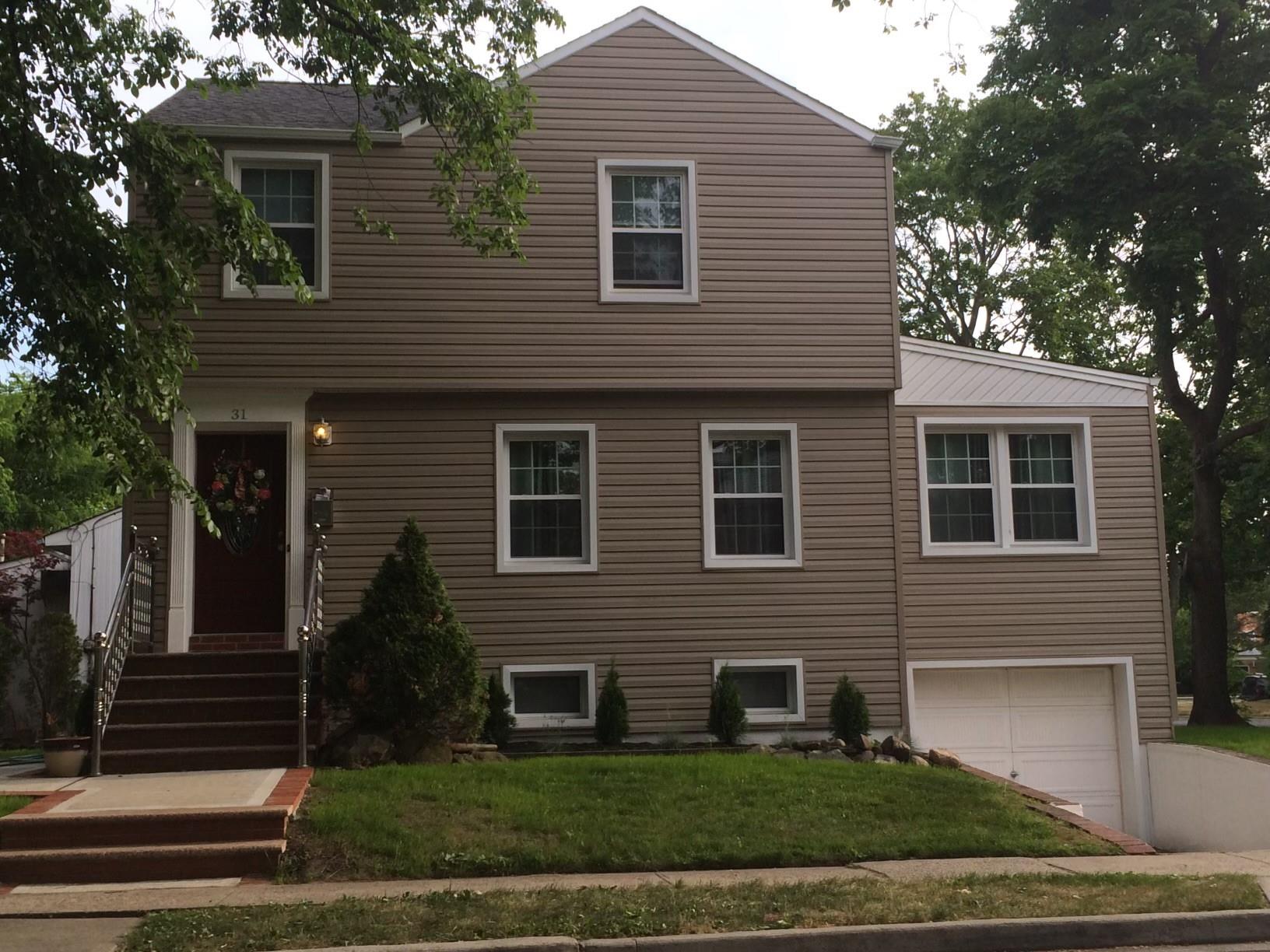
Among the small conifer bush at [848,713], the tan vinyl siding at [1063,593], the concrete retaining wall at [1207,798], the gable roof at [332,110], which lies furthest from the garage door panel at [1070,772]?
the gable roof at [332,110]

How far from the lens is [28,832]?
8500mm

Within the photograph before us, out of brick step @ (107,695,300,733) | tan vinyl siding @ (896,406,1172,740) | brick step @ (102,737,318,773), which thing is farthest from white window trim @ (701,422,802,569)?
brick step @ (102,737,318,773)

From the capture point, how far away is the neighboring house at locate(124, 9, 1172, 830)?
1329cm

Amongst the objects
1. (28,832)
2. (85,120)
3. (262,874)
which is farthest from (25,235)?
(262,874)

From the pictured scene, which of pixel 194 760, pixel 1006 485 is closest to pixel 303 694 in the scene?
pixel 194 760

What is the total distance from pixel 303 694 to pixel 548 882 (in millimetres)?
3465

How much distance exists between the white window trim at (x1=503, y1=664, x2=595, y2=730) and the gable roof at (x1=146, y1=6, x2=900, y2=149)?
19.1 feet

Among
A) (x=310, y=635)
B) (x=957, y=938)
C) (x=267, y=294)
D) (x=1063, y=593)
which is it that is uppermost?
(x=267, y=294)

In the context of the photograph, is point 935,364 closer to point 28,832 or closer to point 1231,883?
point 1231,883

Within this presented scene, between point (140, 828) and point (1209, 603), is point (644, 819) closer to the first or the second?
point (140, 828)

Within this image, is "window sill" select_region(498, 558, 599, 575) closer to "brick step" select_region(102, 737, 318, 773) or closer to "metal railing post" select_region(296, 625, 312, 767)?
"metal railing post" select_region(296, 625, 312, 767)

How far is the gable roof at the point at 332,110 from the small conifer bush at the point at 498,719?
19.6 ft

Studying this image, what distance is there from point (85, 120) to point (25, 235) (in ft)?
5.07

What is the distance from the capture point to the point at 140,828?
859cm
